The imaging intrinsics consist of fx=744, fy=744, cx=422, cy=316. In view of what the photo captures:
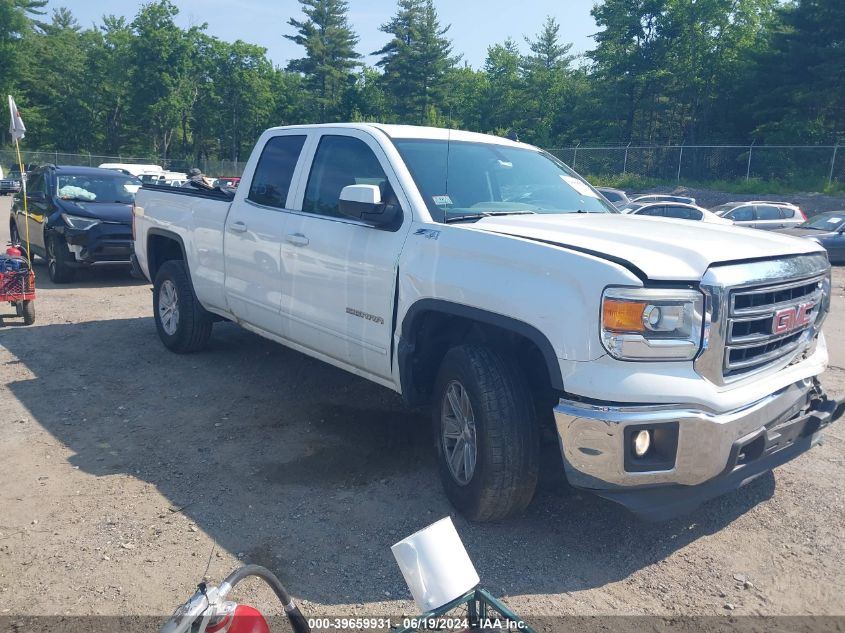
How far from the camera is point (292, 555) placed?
3.63 m

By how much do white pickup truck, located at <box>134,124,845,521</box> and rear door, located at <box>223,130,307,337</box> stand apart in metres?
0.03

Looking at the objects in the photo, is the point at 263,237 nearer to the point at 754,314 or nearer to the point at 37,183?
the point at 754,314

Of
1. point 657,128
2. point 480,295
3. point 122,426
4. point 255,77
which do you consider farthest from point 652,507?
point 255,77

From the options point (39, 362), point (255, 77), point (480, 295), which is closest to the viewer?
point (480, 295)

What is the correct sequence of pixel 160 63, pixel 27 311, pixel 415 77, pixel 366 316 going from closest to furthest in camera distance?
pixel 366 316 < pixel 27 311 < pixel 415 77 < pixel 160 63

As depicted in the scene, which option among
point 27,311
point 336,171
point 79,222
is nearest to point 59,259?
point 79,222

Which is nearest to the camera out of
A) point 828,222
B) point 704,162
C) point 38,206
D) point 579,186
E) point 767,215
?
point 579,186

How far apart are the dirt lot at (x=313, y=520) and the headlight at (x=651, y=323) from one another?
43.8 inches

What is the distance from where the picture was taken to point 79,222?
36.3ft

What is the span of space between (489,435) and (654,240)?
4.07 feet

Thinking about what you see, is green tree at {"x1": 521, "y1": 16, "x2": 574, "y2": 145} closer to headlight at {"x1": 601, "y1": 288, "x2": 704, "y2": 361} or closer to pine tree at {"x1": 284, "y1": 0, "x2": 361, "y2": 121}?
pine tree at {"x1": 284, "y1": 0, "x2": 361, "y2": 121}

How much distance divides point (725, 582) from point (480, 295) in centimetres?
176

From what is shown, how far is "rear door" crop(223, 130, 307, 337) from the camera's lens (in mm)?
5422

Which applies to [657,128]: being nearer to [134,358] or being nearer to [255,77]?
[255,77]
